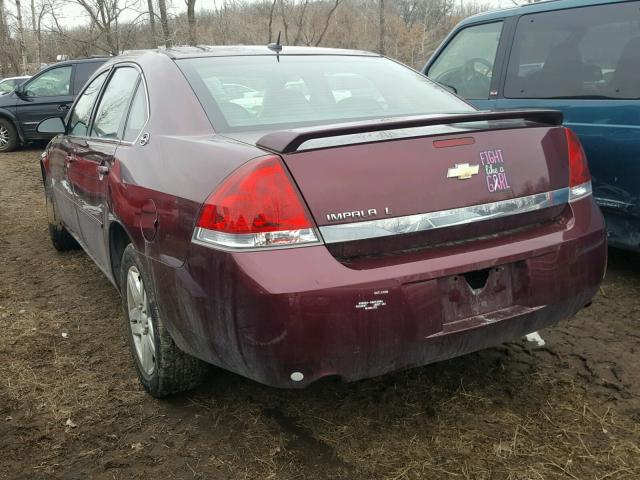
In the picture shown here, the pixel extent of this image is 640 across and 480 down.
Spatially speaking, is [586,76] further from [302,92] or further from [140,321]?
[140,321]

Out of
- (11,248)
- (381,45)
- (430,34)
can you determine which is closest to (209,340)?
(11,248)

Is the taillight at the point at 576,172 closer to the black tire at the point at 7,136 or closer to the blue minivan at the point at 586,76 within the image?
the blue minivan at the point at 586,76

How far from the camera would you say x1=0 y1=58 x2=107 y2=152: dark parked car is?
1202cm

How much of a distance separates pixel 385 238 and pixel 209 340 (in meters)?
0.72

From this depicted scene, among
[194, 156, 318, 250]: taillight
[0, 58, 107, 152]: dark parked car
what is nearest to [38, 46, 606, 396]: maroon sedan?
[194, 156, 318, 250]: taillight

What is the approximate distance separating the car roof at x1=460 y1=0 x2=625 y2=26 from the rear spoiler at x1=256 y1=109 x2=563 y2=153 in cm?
205

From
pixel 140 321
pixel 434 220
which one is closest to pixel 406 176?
pixel 434 220

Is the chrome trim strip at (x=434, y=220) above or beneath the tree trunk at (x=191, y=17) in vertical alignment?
beneath

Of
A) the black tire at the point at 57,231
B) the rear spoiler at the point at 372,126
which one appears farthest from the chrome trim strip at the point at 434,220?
the black tire at the point at 57,231

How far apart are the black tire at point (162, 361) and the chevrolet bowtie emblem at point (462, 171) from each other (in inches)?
50.6

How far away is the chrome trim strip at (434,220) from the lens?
2.01 meters

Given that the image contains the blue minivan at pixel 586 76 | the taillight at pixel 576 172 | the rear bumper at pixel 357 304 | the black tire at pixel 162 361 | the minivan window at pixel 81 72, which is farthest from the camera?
the minivan window at pixel 81 72

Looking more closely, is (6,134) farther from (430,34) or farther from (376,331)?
(430,34)

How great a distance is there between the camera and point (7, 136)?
12938 millimetres
